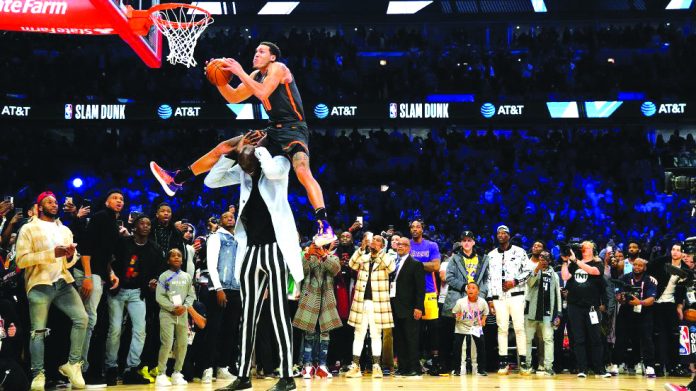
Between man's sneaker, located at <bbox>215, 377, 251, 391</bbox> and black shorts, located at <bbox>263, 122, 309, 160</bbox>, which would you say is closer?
man's sneaker, located at <bbox>215, 377, 251, 391</bbox>

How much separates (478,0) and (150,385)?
20.6 metres

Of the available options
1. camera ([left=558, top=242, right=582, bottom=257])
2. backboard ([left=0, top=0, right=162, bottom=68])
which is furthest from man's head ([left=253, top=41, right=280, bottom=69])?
camera ([left=558, top=242, right=582, bottom=257])

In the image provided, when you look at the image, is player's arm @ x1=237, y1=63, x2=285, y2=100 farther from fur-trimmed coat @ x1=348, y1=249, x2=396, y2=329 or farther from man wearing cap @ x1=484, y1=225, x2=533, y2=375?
man wearing cap @ x1=484, y1=225, x2=533, y2=375

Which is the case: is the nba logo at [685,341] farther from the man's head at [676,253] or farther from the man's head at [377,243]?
the man's head at [377,243]

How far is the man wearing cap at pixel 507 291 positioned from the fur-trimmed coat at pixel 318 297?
2.48 metres

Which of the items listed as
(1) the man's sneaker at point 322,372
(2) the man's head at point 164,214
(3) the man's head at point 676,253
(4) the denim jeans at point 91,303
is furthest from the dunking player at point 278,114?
(3) the man's head at point 676,253

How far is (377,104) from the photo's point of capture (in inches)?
918

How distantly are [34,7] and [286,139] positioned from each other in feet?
24.4

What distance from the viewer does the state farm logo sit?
12.0 meters

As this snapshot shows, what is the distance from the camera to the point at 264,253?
234 inches

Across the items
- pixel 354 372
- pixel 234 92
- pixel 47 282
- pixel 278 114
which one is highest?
pixel 234 92

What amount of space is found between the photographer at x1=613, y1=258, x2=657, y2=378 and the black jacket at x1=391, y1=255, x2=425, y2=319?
10.4ft

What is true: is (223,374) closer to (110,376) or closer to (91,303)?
(110,376)

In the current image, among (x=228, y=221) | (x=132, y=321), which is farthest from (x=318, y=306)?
(x=132, y=321)
